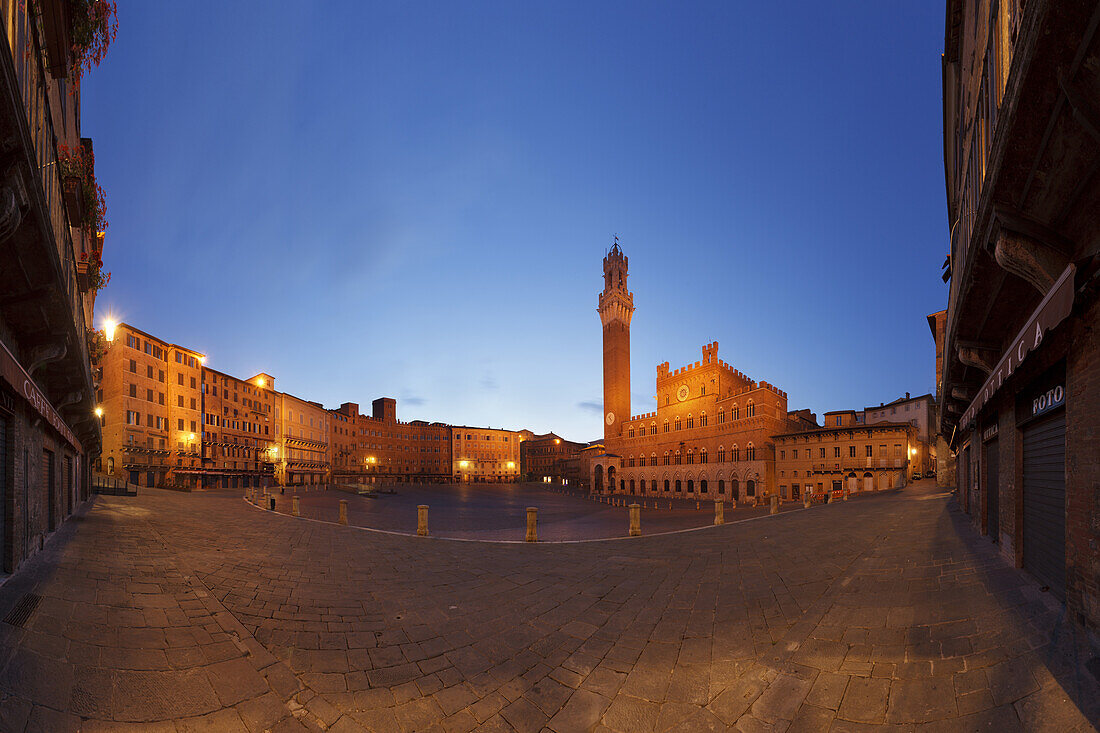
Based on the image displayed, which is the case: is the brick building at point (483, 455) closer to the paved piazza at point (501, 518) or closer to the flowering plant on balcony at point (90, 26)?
the paved piazza at point (501, 518)

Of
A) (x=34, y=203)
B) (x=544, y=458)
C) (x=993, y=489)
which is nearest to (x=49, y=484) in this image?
(x=34, y=203)

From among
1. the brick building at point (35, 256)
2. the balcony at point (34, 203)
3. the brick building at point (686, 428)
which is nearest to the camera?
the balcony at point (34, 203)

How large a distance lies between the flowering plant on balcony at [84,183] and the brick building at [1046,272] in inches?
473

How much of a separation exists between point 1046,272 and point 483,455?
10212 cm

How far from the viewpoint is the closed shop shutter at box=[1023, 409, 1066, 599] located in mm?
4793

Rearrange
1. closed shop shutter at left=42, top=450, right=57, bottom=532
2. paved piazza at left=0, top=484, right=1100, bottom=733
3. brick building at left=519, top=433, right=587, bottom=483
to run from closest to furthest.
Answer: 1. paved piazza at left=0, top=484, right=1100, bottom=733
2. closed shop shutter at left=42, top=450, right=57, bottom=532
3. brick building at left=519, top=433, right=587, bottom=483

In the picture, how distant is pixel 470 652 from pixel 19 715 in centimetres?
337

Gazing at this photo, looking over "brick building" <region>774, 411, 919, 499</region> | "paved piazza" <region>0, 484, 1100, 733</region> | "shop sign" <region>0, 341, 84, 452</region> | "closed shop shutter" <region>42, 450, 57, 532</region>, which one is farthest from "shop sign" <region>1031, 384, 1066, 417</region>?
"brick building" <region>774, 411, 919, 499</region>

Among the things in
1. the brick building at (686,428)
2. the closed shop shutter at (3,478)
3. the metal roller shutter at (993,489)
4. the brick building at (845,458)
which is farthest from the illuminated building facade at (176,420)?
the brick building at (845,458)

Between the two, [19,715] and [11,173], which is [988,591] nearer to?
[19,715]

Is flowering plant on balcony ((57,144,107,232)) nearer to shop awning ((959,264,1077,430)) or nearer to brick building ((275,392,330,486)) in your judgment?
shop awning ((959,264,1077,430))

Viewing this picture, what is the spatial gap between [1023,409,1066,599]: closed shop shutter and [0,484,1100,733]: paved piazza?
32 centimetres

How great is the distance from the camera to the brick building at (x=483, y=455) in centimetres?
9981

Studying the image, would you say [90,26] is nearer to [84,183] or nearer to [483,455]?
[84,183]
